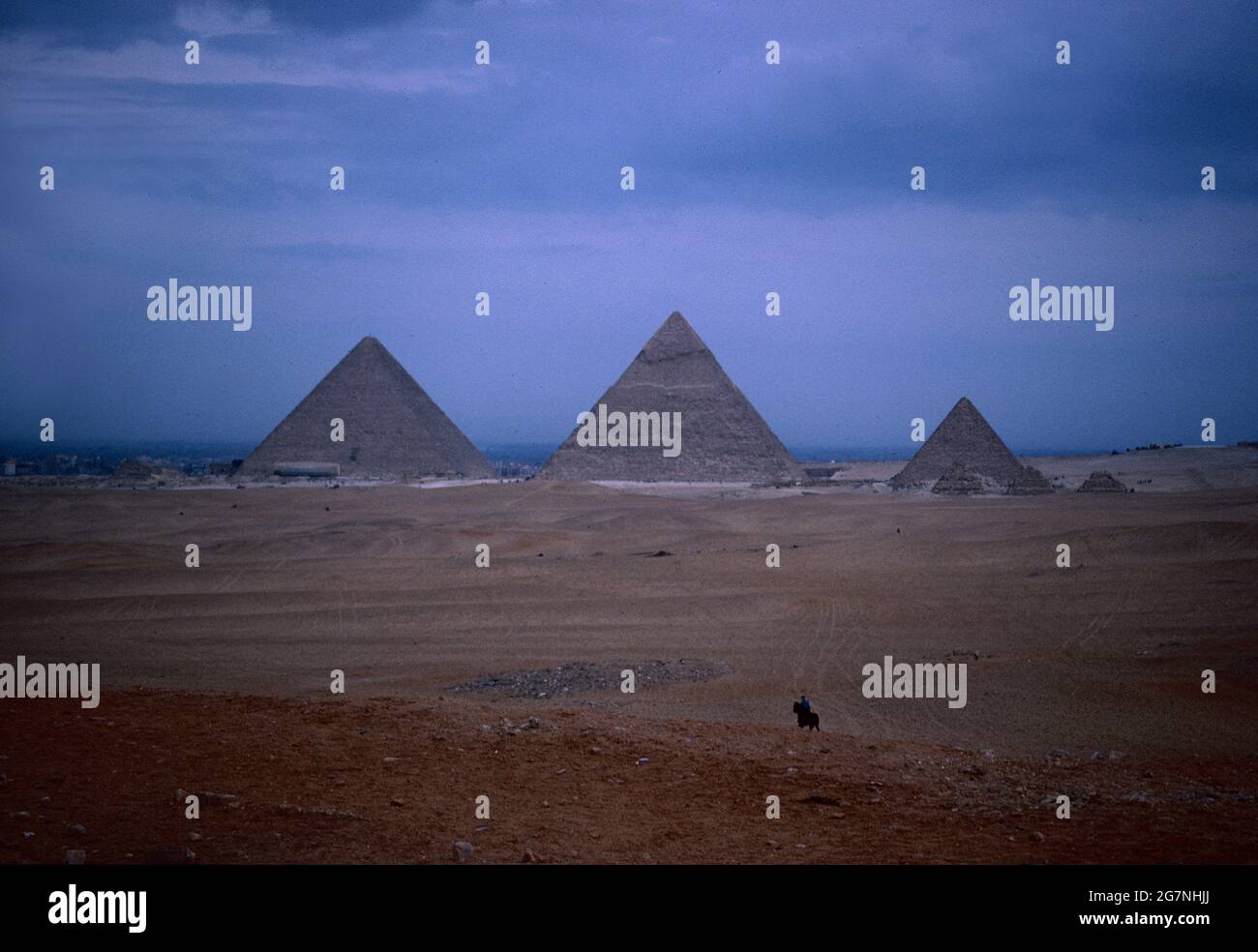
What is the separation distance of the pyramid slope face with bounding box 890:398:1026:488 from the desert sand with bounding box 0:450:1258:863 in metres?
18.3

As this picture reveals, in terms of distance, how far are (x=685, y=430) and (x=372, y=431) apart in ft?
53.3

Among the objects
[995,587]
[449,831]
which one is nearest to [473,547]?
[995,587]

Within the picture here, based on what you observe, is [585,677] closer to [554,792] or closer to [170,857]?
[554,792]

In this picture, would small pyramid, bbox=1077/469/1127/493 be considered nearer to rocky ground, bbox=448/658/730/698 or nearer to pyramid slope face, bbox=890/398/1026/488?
pyramid slope face, bbox=890/398/1026/488

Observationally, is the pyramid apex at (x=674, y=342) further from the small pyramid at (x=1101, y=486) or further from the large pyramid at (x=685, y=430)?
the small pyramid at (x=1101, y=486)

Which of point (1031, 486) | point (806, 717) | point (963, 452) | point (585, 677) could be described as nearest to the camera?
point (806, 717)

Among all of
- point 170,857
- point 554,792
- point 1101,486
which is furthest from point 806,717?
point 1101,486

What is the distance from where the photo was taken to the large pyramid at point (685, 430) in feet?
190

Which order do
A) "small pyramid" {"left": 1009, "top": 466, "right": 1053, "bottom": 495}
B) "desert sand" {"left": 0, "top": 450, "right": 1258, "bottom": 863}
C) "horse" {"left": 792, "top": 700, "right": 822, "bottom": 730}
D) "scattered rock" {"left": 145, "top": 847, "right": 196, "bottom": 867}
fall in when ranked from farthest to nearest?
"small pyramid" {"left": 1009, "top": 466, "right": 1053, "bottom": 495} < "horse" {"left": 792, "top": 700, "right": 822, "bottom": 730} < "desert sand" {"left": 0, "top": 450, "right": 1258, "bottom": 863} < "scattered rock" {"left": 145, "top": 847, "right": 196, "bottom": 867}

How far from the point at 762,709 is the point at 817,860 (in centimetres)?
514

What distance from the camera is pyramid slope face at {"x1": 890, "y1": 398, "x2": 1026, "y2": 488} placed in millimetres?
47125

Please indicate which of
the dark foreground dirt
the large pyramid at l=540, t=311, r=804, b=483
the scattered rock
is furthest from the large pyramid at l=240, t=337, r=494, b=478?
the scattered rock

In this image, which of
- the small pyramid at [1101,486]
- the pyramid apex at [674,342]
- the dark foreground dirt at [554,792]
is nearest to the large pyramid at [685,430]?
the pyramid apex at [674,342]

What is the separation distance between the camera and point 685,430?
59594mm
